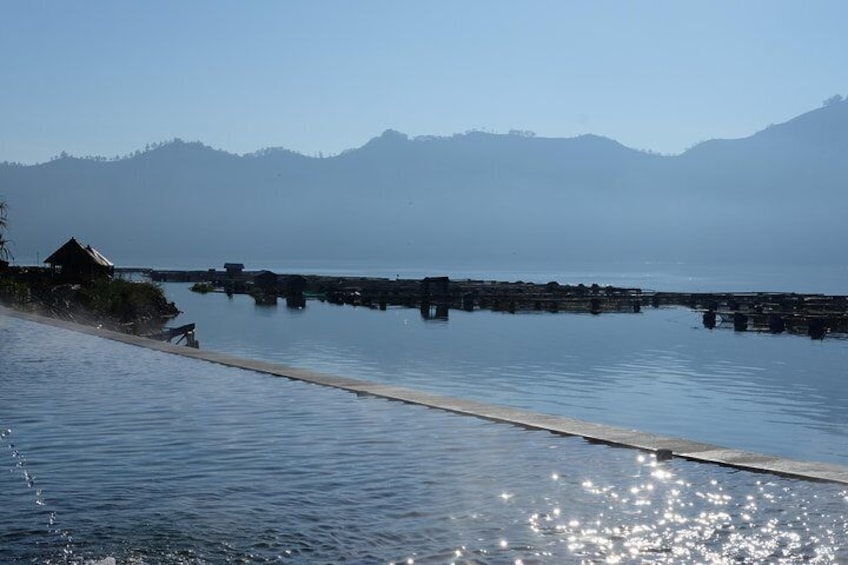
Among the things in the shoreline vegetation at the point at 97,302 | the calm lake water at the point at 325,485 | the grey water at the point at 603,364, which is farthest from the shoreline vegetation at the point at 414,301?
the calm lake water at the point at 325,485

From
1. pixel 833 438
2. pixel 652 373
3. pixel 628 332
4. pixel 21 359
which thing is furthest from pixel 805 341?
pixel 21 359

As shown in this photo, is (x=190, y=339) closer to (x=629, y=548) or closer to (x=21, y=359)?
(x=21, y=359)

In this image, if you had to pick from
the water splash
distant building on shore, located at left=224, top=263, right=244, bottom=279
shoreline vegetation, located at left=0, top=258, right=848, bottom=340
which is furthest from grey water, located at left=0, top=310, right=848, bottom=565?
distant building on shore, located at left=224, top=263, right=244, bottom=279

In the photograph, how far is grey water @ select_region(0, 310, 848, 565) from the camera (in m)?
7.62

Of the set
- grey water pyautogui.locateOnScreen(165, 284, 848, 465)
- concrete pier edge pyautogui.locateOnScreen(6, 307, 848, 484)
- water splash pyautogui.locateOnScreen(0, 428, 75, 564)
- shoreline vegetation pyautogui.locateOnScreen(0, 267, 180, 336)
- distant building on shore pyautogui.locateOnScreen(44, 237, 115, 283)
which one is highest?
distant building on shore pyautogui.locateOnScreen(44, 237, 115, 283)

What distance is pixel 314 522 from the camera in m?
8.36

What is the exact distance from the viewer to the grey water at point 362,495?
7.62 metres

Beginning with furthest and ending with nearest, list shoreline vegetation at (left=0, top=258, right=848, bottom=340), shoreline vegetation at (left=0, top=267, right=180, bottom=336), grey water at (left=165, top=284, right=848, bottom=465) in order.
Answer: shoreline vegetation at (left=0, top=258, right=848, bottom=340) < shoreline vegetation at (left=0, top=267, right=180, bottom=336) < grey water at (left=165, top=284, right=848, bottom=465)

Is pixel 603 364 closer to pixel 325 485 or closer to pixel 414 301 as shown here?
pixel 325 485

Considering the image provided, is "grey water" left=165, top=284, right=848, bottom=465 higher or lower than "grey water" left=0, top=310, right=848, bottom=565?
lower

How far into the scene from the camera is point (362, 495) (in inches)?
367

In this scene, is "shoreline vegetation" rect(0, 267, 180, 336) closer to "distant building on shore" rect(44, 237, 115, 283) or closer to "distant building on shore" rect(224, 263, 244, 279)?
"distant building on shore" rect(44, 237, 115, 283)

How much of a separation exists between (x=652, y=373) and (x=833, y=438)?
53.3 feet

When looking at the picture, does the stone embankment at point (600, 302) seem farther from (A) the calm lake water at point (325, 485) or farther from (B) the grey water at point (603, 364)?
(A) the calm lake water at point (325, 485)
